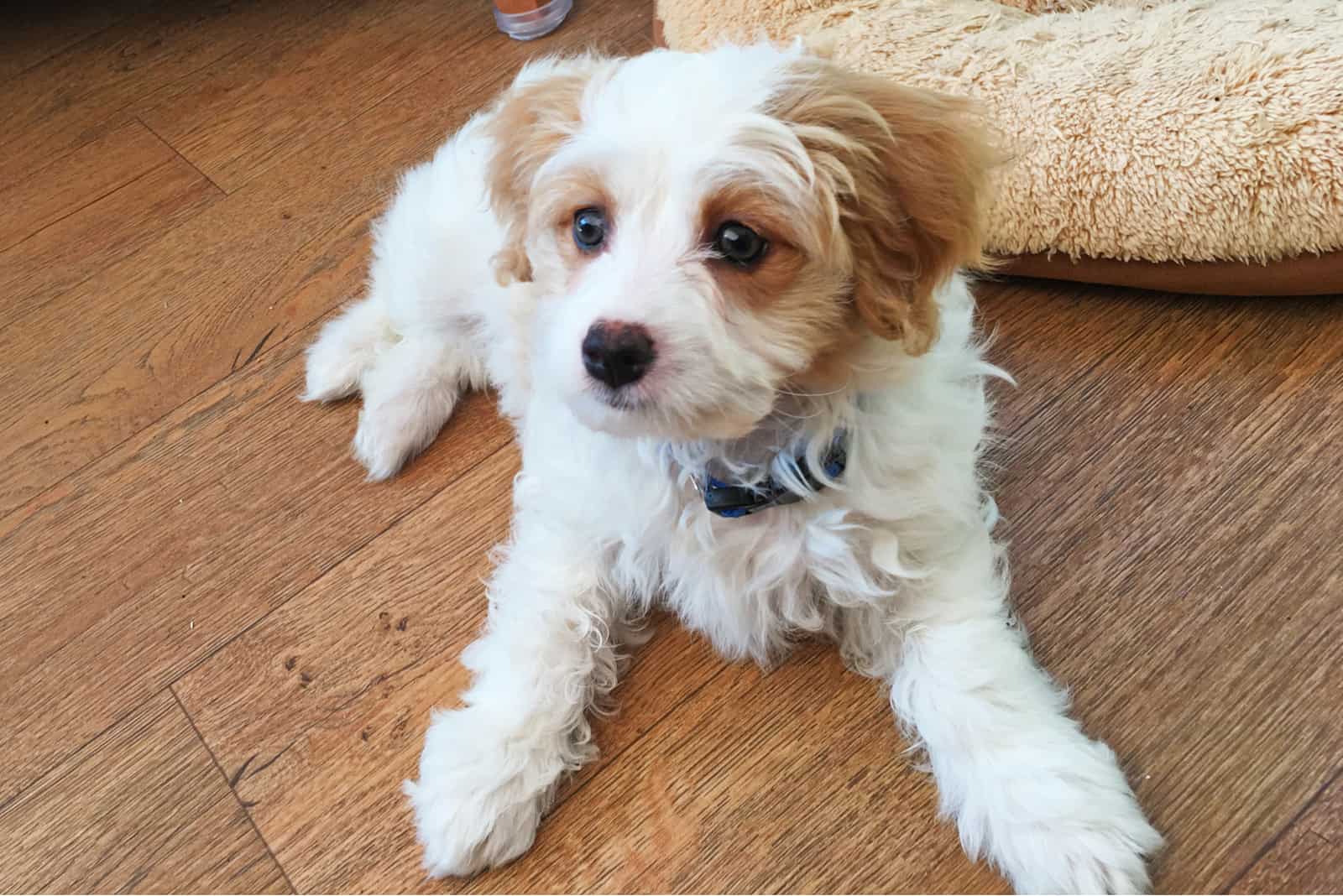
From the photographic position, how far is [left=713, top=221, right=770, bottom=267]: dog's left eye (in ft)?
3.68

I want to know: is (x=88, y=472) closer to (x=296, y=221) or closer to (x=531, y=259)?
(x=296, y=221)

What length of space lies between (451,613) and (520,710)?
0.33 meters

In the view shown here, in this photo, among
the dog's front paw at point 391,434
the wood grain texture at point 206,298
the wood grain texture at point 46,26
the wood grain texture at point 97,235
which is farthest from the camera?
the wood grain texture at point 46,26

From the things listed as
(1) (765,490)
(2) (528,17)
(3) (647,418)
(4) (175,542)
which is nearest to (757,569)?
(1) (765,490)

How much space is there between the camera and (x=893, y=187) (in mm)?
1172

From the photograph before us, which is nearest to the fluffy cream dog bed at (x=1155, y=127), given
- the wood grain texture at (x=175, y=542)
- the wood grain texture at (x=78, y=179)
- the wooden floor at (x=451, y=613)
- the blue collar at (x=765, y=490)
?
the wooden floor at (x=451, y=613)

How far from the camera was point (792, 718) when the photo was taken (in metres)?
1.49

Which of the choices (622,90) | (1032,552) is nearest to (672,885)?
(1032,552)

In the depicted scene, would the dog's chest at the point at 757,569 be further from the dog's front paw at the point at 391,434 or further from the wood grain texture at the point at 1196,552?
the dog's front paw at the point at 391,434

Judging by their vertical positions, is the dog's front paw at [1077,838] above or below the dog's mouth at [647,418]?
below

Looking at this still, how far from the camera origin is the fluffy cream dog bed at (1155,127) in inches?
66.5

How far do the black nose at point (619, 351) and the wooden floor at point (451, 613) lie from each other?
0.64m

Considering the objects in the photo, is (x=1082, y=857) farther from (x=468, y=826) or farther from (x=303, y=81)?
(x=303, y=81)

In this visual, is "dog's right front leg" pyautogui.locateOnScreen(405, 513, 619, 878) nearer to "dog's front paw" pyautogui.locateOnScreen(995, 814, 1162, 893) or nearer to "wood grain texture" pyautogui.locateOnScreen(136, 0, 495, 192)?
"dog's front paw" pyautogui.locateOnScreen(995, 814, 1162, 893)
